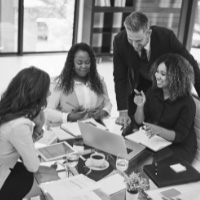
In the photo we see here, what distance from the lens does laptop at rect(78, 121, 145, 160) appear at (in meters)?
2.10

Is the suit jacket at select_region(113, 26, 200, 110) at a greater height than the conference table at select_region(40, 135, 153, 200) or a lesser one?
greater

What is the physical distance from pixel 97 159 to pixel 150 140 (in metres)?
0.47

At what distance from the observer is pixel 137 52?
286 cm

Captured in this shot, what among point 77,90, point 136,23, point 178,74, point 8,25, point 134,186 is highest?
point 136,23

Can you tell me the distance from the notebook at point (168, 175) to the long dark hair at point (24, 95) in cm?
70

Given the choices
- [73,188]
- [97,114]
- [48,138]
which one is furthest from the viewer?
[97,114]

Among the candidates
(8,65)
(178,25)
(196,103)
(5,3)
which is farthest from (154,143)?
(178,25)

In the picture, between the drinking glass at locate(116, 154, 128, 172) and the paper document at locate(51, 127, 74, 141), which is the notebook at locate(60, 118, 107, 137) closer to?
the paper document at locate(51, 127, 74, 141)

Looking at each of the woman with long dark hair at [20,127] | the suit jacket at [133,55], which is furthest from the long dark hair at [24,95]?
the suit jacket at [133,55]

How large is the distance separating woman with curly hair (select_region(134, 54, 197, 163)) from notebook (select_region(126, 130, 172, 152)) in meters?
0.03

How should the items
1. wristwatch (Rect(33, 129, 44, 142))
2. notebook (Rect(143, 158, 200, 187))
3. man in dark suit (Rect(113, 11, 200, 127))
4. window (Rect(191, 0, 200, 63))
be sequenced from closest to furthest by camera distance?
notebook (Rect(143, 158, 200, 187)) < wristwatch (Rect(33, 129, 44, 142)) < man in dark suit (Rect(113, 11, 200, 127)) < window (Rect(191, 0, 200, 63))

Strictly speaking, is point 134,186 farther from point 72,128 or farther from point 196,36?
point 196,36

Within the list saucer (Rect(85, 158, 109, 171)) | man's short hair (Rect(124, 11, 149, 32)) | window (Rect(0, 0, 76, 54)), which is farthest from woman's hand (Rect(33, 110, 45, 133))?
window (Rect(0, 0, 76, 54))

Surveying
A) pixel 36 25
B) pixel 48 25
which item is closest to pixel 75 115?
pixel 36 25
